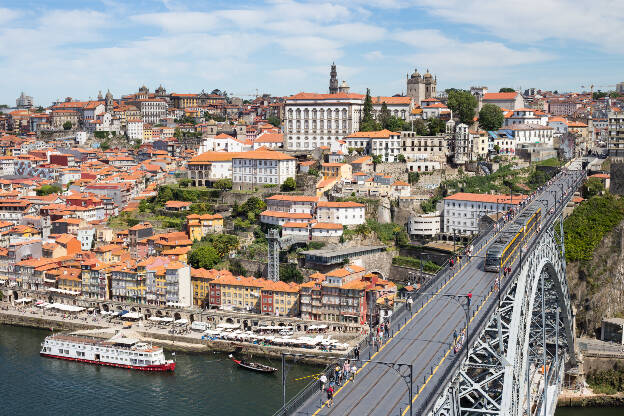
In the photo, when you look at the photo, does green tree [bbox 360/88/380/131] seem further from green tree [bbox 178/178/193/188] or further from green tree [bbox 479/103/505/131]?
green tree [bbox 178/178/193/188]

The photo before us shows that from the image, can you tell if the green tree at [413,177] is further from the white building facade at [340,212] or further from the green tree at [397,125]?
the white building facade at [340,212]

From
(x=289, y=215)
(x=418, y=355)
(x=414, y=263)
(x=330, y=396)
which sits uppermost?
(x=289, y=215)

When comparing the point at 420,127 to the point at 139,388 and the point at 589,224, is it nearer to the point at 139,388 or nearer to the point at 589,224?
the point at 589,224

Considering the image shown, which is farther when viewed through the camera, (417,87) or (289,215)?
(417,87)

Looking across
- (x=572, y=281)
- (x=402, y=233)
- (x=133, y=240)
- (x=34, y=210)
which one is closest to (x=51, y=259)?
(x=133, y=240)

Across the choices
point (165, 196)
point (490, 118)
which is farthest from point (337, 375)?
point (490, 118)
